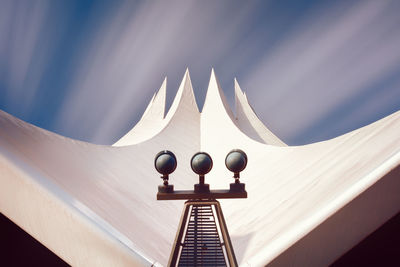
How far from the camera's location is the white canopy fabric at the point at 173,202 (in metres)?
1.81

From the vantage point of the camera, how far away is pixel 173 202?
13.3 ft

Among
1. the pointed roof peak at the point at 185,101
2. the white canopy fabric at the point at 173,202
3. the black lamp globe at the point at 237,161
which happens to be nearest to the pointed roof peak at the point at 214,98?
the pointed roof peak at the point at 185,101

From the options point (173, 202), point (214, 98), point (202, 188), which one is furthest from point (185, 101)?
point (202, 188)

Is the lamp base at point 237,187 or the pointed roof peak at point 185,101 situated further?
the pointed roof peak at point 185,101

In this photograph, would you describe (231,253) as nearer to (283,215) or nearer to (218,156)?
(283,215)

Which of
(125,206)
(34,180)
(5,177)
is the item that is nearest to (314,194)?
(125,206)

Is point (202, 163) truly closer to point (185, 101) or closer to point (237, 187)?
point (237, 187)

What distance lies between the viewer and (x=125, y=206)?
3.01 m

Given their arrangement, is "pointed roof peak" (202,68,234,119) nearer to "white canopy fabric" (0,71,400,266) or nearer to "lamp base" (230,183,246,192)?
"white canopy fabric" (0,71,400,266)

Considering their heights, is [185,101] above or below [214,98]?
above

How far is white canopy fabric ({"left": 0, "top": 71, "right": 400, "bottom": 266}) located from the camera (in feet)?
5.92

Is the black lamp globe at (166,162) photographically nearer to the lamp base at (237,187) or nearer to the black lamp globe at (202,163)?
the black lamp globe at (202,163)

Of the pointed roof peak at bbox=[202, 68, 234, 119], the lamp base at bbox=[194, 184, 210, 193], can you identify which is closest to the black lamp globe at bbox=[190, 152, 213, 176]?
the lamp base at bbox=[194, 184, 210, 193]

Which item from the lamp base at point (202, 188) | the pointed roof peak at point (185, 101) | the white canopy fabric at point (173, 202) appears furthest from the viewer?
the pointed roof peak at point (185, 101)
